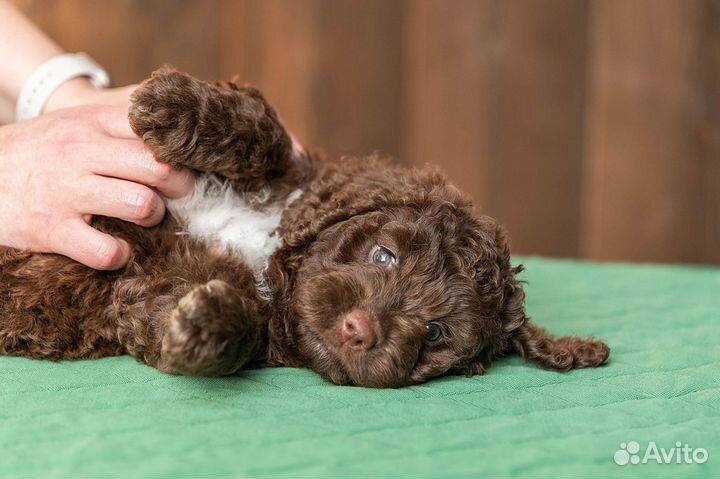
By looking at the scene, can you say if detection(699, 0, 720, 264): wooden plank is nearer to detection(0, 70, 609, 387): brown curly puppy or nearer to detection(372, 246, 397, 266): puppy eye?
detection(0, 70, 609, 387): brown curly puppy

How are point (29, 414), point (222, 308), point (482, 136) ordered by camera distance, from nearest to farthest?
1. point (29, 414)
2. point (222, 308)
3. point (482, 136)

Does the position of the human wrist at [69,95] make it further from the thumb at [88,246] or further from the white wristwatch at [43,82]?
the thumb at [88,246]

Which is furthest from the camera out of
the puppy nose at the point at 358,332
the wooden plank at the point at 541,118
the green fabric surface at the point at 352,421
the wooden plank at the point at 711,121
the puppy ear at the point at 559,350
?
the wooden plank at the point at 541,118

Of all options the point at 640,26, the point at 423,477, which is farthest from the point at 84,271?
the point at 640,26

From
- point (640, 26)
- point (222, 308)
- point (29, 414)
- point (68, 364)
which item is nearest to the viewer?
point (29, 414)

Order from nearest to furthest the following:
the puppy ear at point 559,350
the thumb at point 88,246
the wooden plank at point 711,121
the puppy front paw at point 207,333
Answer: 1. the puppy front paw at point 207,333
2. the thumb at point 88,246
3. the puppy ear at point 559,350
4. the wooden plank at point 711,121

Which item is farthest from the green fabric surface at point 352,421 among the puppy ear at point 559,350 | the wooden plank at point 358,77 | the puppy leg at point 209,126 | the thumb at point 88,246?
the wooden plank at point 358,77

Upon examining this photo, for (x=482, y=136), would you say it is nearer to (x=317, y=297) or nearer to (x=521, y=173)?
(x=521, y=173)

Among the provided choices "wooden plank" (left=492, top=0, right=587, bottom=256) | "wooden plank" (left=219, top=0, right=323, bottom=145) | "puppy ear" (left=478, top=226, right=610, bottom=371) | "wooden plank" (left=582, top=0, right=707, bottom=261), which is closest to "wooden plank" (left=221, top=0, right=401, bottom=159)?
"wooden plank" (left=219, top=0, right=323, bottom=145)
